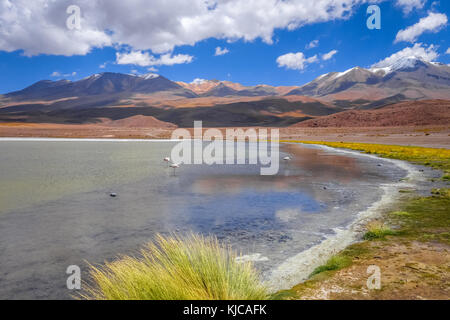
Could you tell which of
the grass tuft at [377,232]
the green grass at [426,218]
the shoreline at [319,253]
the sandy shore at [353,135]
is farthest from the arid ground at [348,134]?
the grass tuft at [377,232]

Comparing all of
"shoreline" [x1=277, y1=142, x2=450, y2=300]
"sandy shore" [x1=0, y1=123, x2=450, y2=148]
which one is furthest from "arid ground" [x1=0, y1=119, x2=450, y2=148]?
"shoreline" [x1=277, y1=142, x2=450, y2=300]

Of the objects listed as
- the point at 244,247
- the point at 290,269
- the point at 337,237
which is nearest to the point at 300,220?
the point at 337,237

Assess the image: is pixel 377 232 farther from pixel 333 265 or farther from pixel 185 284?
pixel 185 284

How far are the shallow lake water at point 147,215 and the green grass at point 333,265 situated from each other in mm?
735

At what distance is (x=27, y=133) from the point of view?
77.4 m

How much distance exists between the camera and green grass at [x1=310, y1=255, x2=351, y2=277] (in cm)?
512

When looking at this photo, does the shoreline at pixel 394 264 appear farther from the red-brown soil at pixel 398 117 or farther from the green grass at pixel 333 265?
the red-brown soil at pixel 398 117

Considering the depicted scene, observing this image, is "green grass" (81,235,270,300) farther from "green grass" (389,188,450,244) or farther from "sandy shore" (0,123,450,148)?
"sandy shore" (0,123,450,148)

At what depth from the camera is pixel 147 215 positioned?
881cm

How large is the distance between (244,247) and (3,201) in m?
8.52

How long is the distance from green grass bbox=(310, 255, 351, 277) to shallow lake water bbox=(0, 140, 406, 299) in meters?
0.74

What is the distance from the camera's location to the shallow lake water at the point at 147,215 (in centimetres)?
573
